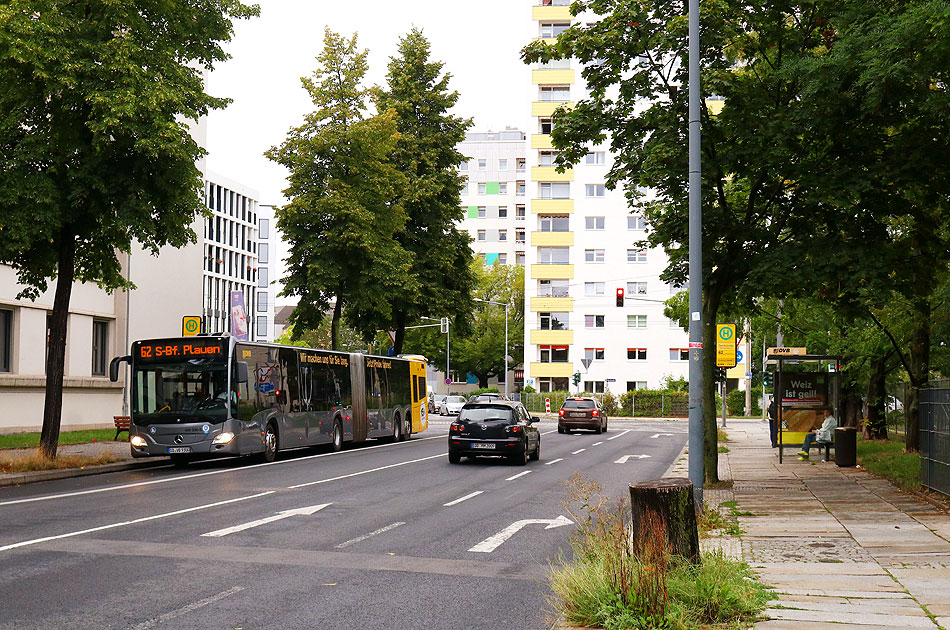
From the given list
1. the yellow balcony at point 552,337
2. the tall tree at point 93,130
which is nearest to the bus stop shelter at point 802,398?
the tall tree at point 93,130

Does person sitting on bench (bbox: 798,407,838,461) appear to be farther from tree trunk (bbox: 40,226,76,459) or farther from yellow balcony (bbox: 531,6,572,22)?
yellow balcony (bbox: 531,6,572,22)

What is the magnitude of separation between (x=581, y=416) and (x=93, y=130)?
30280mm

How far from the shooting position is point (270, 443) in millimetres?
25344

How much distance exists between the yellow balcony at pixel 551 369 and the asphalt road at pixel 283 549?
6011 cm

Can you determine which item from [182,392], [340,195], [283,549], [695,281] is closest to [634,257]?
[340,195]

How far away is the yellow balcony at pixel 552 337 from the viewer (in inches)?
3236

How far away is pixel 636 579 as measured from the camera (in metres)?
7.39

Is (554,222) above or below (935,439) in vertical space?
above

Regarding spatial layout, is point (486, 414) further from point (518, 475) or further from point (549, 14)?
point (549, 14)

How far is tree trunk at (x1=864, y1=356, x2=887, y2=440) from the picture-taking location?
3173cm

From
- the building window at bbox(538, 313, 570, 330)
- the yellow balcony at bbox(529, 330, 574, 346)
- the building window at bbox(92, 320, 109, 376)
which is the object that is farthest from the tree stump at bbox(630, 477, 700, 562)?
the building window at bbox(538, 313, 570, 330)

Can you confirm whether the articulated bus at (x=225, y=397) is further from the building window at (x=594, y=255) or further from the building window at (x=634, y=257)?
the building window at (x=634, y=257)

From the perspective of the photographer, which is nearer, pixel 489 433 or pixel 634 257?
pixel 489 433

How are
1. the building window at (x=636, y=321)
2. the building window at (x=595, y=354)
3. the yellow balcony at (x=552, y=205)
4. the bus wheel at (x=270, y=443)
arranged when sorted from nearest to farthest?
the bus wheel at (x=270, y=443), the building window at (x=636, y=321), the building window at (x=595, y=354), the yellow balcony at (x=552, y=205)
